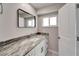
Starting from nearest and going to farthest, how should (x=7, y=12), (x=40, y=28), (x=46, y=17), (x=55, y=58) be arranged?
(x=55, y=58), (x=7, y=12), (x=46, y=17), (x=40, y=28)

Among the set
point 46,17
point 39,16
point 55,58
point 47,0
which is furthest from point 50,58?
point 39,16

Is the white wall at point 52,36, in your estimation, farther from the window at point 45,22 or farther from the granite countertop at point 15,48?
the granite countertop at point 15,48

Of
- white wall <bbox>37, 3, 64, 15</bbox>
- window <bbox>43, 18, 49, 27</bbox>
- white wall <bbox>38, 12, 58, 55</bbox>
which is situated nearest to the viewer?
white wall <bbox>37, 3, 64, 15</bbox>

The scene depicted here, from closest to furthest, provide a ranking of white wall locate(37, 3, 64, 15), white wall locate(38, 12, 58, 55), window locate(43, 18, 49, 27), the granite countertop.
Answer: the granite countertop
white wall locate(37, 3, 64, 15)
white wall locate(38, 12, 58, 55)
window locate(43, 18, 49, 27)

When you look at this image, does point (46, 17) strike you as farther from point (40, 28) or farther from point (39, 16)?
point (40, 28)

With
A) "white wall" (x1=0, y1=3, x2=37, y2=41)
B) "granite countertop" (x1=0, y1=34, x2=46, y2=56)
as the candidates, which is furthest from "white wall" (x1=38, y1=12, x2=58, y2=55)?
"white wall" (x1=0, y1=3, x2=37, y2=41)

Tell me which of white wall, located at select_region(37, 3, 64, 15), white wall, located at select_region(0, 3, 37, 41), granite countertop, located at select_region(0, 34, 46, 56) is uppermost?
white wall, located at select_region(37, 3, 64, 15)

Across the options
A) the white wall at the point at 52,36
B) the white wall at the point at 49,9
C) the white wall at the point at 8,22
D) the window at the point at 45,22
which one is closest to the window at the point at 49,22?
the window at the point at 45,22

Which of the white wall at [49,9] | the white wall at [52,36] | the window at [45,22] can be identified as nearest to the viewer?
the white wall at [49,9]

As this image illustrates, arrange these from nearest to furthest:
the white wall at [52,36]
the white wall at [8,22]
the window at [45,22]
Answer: the white wall at [8,22] < the white wall at [52,36] < the window at [45,22]

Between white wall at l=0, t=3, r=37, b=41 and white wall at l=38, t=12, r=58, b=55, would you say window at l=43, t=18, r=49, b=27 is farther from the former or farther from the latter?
white wall at l=0, t=3, r=37, b=41

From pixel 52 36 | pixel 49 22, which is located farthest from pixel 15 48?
pixel 49 22

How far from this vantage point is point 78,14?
4.71 ft

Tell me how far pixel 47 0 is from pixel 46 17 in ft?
6.47
